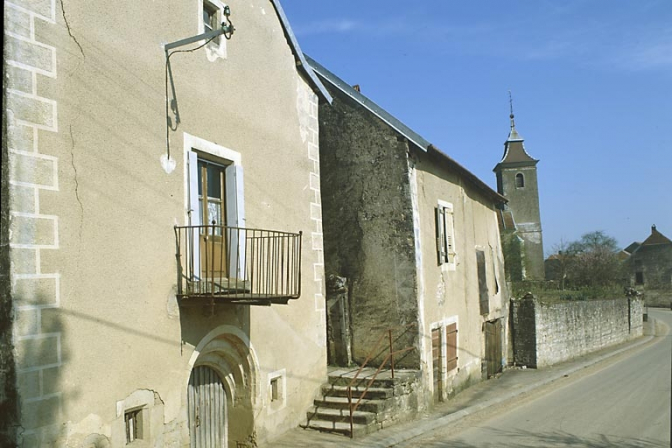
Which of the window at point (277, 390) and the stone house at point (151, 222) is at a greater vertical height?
the stone house at point (151, 222)

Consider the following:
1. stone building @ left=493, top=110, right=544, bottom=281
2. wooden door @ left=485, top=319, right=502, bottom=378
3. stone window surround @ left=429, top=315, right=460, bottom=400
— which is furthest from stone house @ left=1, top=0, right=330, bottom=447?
stone building @ left=493, top=110, right=544, bottom=281

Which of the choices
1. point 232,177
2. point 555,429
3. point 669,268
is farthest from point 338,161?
point 669,268

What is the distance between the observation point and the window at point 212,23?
317 inches

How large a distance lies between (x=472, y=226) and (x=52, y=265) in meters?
13.0

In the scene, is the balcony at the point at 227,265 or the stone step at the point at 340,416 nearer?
the balcony at the point at 227,265

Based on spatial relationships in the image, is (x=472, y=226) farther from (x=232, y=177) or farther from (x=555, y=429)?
(x=232, y=177)

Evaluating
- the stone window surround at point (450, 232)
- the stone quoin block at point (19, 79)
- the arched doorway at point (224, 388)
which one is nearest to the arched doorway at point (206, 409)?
the arched doorway at point (224, 388)

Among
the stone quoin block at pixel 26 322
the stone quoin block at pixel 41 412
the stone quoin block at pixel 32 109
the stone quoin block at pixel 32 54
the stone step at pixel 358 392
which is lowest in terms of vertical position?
the stone step at pixel 358 392

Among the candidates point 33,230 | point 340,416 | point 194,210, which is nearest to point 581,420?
point 340,416

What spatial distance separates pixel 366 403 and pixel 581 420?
3.84m

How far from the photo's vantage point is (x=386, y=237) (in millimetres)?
12820

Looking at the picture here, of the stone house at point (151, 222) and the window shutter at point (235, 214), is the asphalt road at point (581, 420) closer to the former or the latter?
the stone house at point (151, 222)

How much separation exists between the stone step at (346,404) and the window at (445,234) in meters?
4.44

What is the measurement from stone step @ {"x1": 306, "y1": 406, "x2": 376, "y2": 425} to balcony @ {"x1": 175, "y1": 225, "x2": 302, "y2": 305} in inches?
89.3
